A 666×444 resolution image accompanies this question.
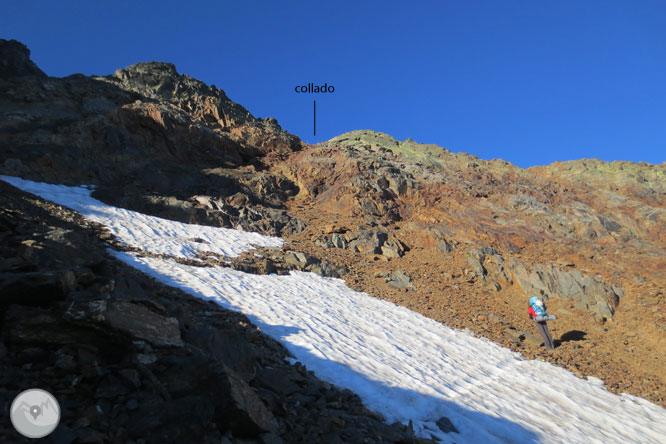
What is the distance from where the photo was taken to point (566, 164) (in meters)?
29.5

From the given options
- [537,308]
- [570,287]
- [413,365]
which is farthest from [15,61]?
[570,287]

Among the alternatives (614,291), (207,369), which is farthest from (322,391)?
(614,291)

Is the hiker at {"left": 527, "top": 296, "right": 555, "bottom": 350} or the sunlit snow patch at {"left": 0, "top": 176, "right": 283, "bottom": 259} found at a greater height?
the sunlit snow patch at {"left": 0, "top": 176, "right": 283, "bottom": 259}

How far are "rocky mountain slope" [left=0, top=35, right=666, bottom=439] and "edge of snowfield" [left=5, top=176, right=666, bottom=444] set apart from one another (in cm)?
135

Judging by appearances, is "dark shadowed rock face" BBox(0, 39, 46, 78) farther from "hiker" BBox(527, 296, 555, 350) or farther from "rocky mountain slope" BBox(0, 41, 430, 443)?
"hiker" BBox(527, 296, 555, 350)

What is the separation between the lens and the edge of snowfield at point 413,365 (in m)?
6.33

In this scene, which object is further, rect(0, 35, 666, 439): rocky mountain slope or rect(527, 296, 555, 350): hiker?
rect(0, 35, 666, 439): rocky mountain slope

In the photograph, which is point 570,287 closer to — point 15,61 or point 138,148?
point 138,148

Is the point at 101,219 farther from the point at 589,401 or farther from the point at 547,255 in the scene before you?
the point at 547,255

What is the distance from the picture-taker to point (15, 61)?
2556 cm

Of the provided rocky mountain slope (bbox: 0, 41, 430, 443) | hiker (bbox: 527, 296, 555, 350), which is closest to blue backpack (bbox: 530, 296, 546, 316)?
hiker (bbox: 527, 296, 555, 350)

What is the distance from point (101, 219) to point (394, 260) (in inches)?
528

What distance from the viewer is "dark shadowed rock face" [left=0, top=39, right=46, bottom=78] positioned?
24.9 meters

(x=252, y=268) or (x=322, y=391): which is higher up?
(x=252, y=268)
